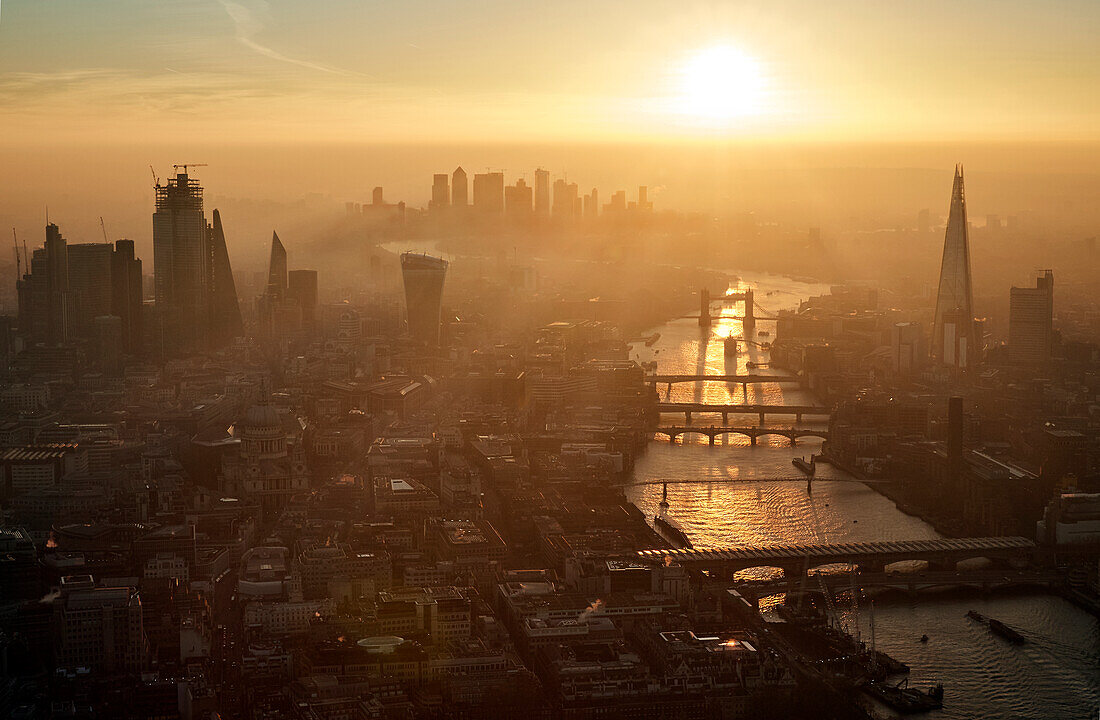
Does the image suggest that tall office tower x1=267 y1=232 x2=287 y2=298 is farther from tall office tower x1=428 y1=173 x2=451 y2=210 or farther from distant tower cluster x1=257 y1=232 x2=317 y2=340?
tall office tower x1=428 y1=173 x2=451 y2=210

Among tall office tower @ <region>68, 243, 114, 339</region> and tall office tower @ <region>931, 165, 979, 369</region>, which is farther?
tall office tower @ <region>931, 165, 979, 369</region>

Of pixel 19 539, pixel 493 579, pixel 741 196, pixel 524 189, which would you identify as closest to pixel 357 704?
pixel 493 579

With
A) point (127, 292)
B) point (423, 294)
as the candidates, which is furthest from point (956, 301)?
point (127, 292)

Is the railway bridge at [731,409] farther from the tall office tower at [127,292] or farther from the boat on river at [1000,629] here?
the boat on river at [1000,629]

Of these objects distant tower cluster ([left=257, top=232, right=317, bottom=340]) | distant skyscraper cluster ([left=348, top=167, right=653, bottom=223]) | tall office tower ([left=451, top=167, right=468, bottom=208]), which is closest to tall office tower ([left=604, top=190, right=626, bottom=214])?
distant skyscraper cluster ([left=348, top=167, right=653, bottom=223])

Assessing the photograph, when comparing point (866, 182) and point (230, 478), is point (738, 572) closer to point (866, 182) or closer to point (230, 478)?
point (230, 478)

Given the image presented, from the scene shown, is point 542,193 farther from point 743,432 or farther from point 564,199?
point 743,432
